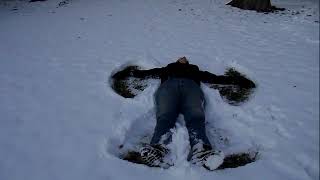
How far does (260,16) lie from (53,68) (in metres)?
6.16

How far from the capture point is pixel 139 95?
675 cm

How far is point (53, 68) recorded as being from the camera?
7.78 meters

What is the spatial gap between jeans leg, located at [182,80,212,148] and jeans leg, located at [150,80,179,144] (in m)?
0.16

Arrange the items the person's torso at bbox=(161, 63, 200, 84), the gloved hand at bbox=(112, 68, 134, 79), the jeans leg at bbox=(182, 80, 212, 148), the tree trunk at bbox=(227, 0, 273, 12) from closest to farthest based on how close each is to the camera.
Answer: the jeans leg at bbox=(182, 80, 212, 148) < the person's torso at bbox=(161, 63, 200, 84) < the gloved hand at bbox=(112, 68, 134, 79) < the tree trunk at bbox=(227, 0, 273, 12)

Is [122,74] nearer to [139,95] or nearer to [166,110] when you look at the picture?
[139,95]

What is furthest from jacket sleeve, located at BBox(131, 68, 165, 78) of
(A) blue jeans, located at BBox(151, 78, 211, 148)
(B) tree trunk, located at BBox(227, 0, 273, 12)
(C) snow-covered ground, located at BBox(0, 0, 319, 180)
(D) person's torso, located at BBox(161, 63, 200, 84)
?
(B) tree trunk, located at BBox(227, 0, 273, 12)

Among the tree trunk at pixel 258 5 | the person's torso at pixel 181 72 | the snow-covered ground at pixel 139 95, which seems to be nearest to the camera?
the snow-covered ground at pixel 139 95

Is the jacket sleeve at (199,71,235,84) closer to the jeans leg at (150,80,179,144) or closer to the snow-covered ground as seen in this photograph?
the snow-covered ground

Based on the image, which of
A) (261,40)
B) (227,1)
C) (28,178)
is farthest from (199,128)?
(227,1)

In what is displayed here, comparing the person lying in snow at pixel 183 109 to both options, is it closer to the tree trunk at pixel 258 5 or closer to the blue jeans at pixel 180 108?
the blue jeans at pixel 180 108

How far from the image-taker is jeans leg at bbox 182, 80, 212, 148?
204 inches

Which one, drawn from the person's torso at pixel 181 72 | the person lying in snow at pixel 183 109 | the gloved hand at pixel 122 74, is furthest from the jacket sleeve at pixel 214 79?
the gloved hand at pixel 122 74

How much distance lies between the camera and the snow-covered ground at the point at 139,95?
476cm

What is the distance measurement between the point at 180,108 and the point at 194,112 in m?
0.39
